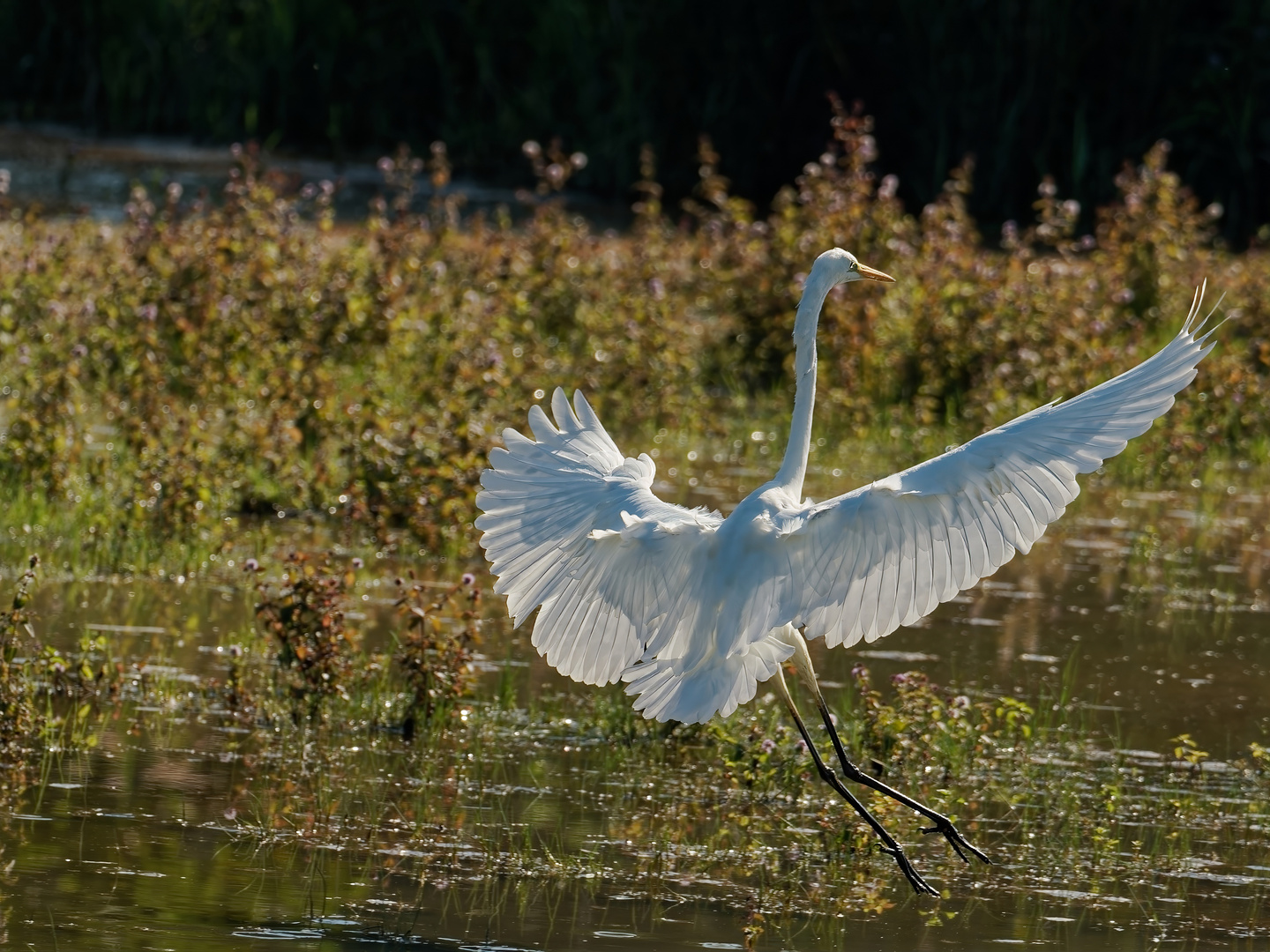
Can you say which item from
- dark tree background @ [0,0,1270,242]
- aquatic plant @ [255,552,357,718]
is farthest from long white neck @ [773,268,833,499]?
dark tree background @ [0,0,1270,242]

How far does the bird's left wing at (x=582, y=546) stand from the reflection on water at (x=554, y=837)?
1.64 feet

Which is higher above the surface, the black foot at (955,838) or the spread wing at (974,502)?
the spread wing at (974,502)

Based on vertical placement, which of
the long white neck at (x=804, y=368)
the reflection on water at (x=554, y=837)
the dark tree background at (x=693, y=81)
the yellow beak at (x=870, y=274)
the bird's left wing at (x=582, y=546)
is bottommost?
the reflection on water at (x=554, y=837)

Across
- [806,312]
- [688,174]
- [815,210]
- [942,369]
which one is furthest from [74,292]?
[688,174]

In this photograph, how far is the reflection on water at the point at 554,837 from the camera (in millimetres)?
4668

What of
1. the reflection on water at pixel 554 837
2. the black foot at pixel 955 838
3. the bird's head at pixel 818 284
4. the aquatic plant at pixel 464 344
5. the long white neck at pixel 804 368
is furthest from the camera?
the aquatic plant at pixel 464 344

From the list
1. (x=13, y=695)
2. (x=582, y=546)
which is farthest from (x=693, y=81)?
(x=13, y=695)

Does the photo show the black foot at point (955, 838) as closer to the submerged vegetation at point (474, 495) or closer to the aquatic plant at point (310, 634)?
the submerged vegetation at point (474, 495)

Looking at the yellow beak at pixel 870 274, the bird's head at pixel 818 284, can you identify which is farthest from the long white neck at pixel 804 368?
the yellow beak at pixel 870 274

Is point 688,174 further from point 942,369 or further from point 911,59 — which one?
point 942,369

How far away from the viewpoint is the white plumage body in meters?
4.99

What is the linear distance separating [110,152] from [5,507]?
11.2m

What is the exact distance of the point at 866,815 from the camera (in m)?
5.39

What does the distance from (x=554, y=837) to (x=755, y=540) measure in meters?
0.95
